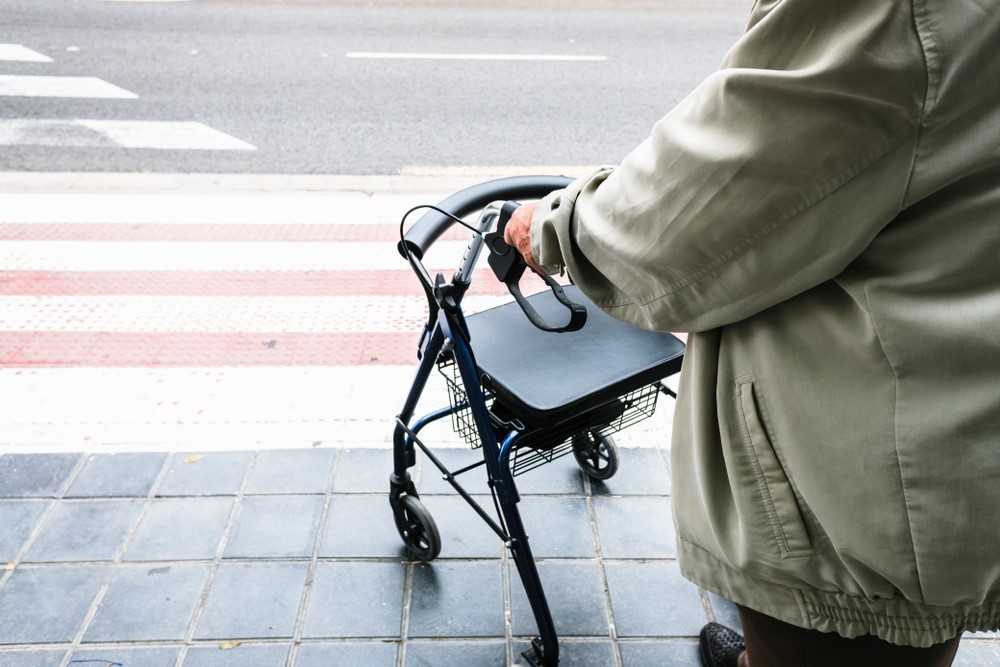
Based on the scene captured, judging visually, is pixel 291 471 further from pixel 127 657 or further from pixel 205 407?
pixel 127 657

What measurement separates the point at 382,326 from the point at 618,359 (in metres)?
2.17

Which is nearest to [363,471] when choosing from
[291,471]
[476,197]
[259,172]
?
[291,471]

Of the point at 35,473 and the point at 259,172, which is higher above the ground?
the point at 35,473

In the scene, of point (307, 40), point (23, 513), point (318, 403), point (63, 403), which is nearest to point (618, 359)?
point (318, 403)

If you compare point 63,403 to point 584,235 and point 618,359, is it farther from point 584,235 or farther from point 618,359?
point 584,235

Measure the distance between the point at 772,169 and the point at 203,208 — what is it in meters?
4.83

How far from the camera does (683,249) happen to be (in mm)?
Result: 1377

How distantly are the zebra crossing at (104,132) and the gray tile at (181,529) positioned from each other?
Result: 4.12 metres

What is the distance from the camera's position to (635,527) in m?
2.91

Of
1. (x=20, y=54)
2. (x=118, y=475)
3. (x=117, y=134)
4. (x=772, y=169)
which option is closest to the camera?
(x=772, y=169)

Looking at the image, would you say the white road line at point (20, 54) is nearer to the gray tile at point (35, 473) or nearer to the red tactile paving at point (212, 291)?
the red tactile paving at point (212, 291)

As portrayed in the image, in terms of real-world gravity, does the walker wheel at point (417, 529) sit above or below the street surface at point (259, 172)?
above

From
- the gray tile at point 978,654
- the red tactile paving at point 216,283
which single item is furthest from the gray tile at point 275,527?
the gray tile at point 978,654

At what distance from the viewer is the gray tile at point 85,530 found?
2760 mm
